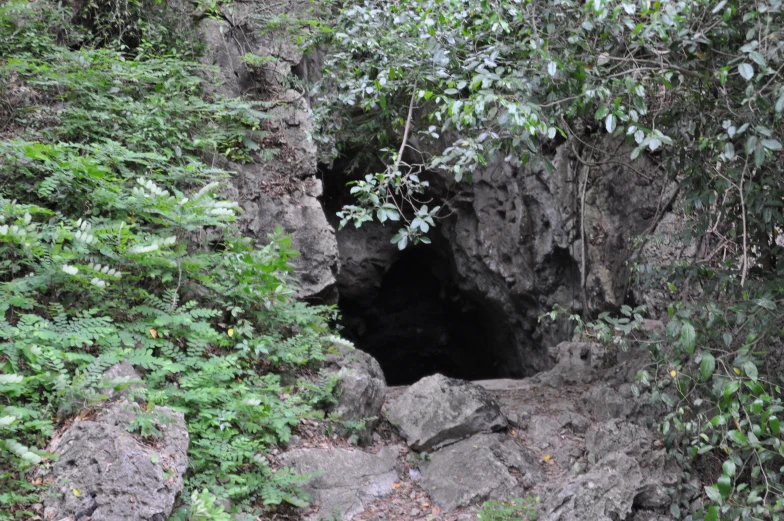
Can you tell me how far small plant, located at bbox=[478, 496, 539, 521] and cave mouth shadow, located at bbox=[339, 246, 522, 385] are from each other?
7.37 meters

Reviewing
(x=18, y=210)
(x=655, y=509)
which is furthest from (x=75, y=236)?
(x=655, y=509)

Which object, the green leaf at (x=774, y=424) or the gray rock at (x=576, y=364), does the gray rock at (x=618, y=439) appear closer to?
the gray rock at (x=576, y=364)

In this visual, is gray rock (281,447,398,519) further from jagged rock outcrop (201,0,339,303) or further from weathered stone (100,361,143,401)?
jagged rock outcrop (201,0,339,303)

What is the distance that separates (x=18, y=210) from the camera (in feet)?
13.7

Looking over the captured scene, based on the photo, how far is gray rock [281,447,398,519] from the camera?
4348mm

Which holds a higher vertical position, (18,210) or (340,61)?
(340,61)

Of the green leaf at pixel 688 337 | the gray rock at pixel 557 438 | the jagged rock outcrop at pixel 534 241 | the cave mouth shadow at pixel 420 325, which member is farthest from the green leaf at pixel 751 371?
the cave mouth shadow at pixel 420 325

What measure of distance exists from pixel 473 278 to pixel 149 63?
6.56 metres

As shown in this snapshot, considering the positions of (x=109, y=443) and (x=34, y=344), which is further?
(x=34, y=344)

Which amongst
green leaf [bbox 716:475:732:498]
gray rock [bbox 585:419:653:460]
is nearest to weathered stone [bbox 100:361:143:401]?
green leaf [bbox 716:475:732:498]

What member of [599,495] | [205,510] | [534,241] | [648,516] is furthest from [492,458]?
[534,241]

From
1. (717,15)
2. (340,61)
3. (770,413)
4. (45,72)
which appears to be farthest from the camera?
(340,61)

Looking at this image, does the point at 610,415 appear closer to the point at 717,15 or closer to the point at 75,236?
the point at 717,15

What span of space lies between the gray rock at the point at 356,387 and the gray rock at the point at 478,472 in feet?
2.33
